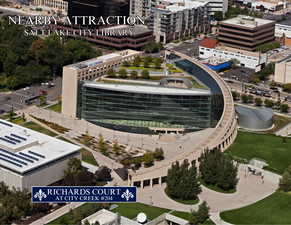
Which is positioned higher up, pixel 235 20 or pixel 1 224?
pixel 235 20

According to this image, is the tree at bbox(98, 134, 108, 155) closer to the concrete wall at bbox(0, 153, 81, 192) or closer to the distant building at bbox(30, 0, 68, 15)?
the concrete wall at bbox(0, 153, 81, 192)

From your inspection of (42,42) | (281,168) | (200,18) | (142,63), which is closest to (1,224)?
(281,168)

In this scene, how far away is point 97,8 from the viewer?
504 feet

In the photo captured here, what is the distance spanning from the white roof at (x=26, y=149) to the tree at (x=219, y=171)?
59.2 feet

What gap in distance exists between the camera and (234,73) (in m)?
140

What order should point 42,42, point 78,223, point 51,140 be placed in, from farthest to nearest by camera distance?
1. point 42,42
2. point 51,140
3. point 78,223

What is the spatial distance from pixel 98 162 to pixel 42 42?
1990 inches

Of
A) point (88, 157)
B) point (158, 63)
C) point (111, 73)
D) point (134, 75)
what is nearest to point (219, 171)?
point (88, 157)

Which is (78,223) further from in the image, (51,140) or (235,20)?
(235,20)

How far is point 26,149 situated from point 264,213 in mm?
32643

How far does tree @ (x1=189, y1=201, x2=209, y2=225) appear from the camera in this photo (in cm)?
7850

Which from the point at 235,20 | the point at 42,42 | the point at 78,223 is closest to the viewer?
the point at 78,223

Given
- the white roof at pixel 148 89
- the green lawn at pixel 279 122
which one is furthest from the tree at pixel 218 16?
the white roof at pixel 148 89

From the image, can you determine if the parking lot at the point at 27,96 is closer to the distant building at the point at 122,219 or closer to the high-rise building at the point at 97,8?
the high-rise building at the point at 97,8
